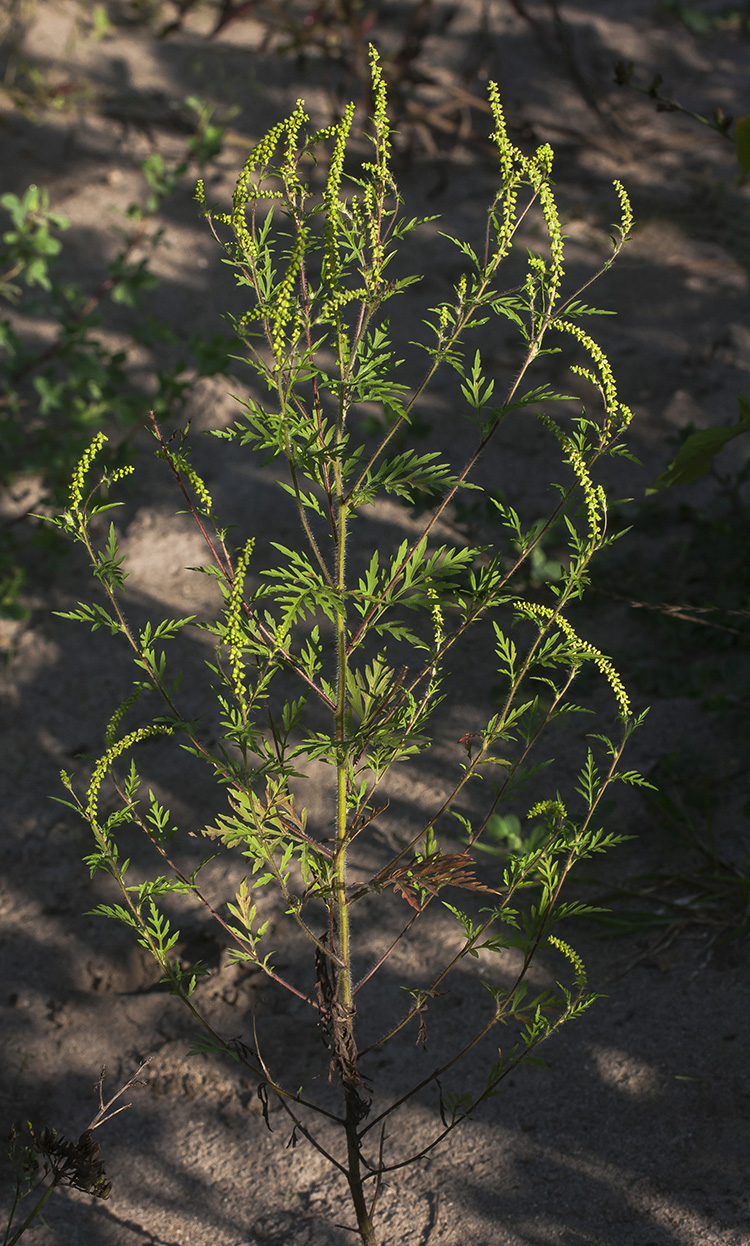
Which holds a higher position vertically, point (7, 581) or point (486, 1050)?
point (486, 1050)

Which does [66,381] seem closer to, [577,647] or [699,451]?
[699,451]

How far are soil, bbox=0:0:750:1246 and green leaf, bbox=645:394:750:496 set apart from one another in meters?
0.35

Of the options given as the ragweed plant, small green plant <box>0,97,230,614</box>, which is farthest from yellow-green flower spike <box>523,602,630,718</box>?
small green plant <box>0,97,230,614</box>

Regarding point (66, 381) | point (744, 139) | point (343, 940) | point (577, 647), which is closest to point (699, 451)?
point (744, 139)

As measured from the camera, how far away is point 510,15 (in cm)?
639

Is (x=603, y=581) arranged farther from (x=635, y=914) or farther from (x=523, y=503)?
(x=635, y=914)

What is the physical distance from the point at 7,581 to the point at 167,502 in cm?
73

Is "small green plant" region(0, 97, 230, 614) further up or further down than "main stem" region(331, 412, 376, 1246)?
further down

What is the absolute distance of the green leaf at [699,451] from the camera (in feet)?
7.83

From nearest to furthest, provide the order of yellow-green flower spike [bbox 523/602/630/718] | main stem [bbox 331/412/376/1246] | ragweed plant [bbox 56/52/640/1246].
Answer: ragweed plant [bbox 56/52/640/1246]
main stem [bbox 331/412/376/1246]
yellow-green flower spike [bbox 523/602/630/718]

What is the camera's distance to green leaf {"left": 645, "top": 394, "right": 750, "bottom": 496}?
239 centimetres

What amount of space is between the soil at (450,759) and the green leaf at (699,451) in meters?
0.35

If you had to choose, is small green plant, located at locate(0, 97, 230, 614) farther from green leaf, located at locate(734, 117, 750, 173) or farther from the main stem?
the main stem

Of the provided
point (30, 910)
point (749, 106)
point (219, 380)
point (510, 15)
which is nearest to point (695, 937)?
point (30, 910)
